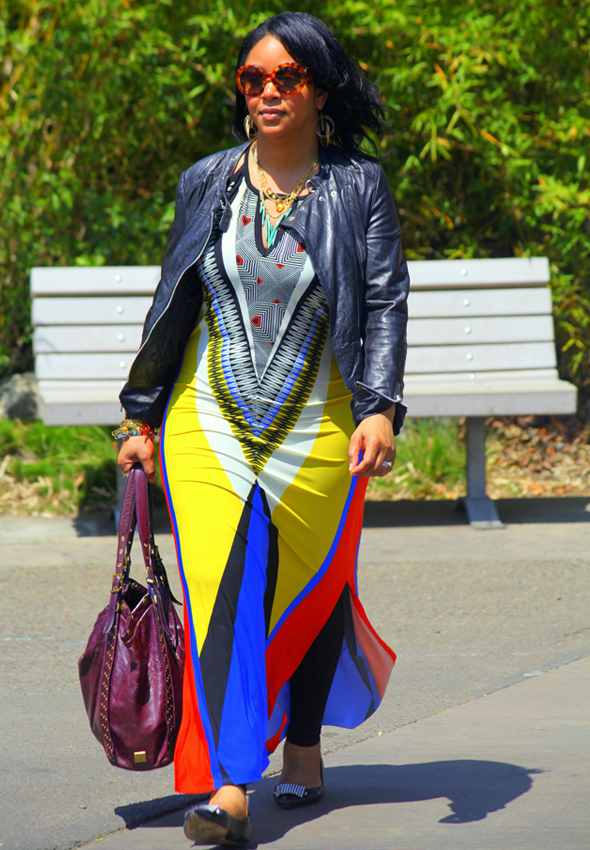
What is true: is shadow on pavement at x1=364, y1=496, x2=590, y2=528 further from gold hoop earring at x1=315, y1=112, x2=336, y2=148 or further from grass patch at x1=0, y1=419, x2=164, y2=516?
gold hoop earring at x1=315, y1=112, x2=336, y2=148

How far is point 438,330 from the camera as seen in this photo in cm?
607

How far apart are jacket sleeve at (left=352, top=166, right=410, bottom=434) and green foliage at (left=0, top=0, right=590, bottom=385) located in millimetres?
4146

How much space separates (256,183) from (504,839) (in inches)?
62.7

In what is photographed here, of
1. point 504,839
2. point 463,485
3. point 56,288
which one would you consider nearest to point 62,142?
point 56,288

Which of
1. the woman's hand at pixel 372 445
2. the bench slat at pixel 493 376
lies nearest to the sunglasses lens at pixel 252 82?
the woman's hand at pixel 372 445

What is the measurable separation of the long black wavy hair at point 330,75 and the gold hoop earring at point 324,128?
2 centimetres

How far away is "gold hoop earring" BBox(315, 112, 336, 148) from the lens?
8.80 feet

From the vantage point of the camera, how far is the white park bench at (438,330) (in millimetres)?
5840

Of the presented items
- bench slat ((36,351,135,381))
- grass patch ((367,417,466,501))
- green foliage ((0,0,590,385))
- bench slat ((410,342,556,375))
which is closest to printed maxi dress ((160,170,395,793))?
bench slat ((36,351,135,381))

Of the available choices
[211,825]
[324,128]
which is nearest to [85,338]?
[324,128]

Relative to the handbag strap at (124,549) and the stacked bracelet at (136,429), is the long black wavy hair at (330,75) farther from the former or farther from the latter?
the handbag strap at (124,549)

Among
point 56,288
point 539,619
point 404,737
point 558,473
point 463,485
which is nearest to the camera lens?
point 404,737

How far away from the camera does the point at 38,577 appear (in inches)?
188

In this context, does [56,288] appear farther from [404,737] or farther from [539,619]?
[404,737]
